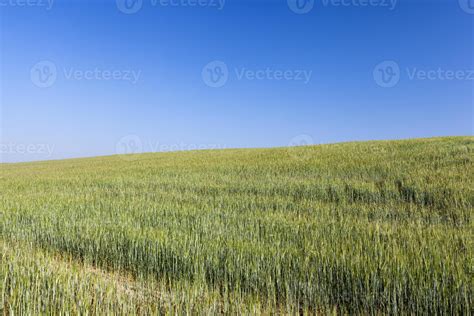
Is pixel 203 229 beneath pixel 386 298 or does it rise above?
above

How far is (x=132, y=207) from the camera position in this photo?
24.3ft

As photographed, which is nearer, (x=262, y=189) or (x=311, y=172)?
(x=262, y=189)

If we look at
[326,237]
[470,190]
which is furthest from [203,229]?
[470,190]

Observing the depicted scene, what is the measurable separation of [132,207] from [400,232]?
583 cm

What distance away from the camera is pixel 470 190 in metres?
7.36

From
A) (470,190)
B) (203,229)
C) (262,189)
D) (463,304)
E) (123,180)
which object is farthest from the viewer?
(123,180)

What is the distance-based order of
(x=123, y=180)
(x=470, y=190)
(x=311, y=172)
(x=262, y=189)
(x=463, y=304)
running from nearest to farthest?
(x=463, y=304)
(x=470, y=190)
(x=262, y=189)
(x=311, y=172)
(x=123, y=180)

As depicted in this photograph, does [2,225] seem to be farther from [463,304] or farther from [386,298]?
[463,304]

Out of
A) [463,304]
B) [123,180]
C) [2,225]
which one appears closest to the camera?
[463,304]

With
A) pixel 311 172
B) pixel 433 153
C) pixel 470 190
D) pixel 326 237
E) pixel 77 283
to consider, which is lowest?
pixel 77 283

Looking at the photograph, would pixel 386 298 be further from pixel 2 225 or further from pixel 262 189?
pixel 2 225

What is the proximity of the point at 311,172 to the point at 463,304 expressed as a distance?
949 cm

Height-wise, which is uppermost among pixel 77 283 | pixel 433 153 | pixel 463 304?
pixel 433 153

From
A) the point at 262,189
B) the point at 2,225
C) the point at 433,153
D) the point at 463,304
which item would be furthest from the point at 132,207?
the point at 433,153
